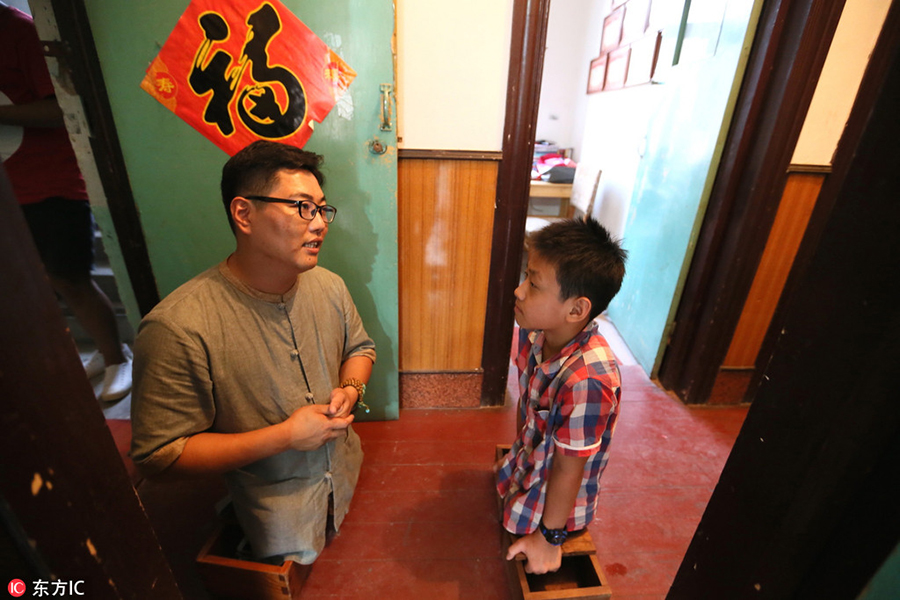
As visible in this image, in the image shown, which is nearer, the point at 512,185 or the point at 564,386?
the point at 564,386

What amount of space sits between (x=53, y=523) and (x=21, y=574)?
0.16 ft

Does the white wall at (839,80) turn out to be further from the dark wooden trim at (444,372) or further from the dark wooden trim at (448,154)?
the dark wooden trim at (444,372)

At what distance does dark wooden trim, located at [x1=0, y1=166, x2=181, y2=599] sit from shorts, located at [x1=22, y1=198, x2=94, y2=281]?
7.04 ft

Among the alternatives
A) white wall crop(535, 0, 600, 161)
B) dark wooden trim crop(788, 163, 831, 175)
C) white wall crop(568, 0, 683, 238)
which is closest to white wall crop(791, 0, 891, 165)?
dark wooden trim crop(788, 163, 831, 175)

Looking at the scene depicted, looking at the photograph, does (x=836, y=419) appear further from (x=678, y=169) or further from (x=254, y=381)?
(x=678, y=169)

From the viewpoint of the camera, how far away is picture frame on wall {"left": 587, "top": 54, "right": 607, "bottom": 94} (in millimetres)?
3995

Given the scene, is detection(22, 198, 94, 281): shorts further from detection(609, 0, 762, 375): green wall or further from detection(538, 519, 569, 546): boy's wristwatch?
detection(609, 0, 762, 375): green wall

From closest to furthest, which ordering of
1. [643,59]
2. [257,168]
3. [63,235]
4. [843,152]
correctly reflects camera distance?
[257,168] < [843,152] < [63,235] < [643,59]

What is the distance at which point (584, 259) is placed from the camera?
1.08 m

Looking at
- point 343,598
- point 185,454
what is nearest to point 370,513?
point 343,598

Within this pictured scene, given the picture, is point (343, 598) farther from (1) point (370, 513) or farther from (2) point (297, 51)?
(2) point (297, 51)

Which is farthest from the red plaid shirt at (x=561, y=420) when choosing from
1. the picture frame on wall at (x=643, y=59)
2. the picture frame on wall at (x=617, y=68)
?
the picture frame on wall at (x=617, y=68)

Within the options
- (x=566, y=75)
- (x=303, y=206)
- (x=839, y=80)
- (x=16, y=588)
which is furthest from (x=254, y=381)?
(x=566, y=75)

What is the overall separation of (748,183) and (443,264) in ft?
4.84
